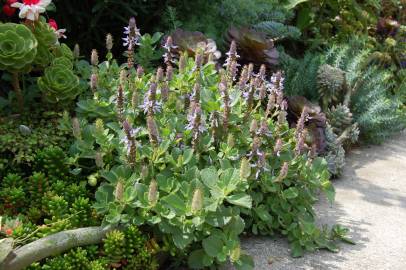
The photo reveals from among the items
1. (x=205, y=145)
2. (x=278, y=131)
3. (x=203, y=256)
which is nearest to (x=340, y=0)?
(x=278, y=131)

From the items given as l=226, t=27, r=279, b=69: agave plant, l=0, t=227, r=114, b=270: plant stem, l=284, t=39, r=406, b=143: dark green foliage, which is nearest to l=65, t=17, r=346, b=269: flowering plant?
l=0, t=227, r=114, b=270: plant stem

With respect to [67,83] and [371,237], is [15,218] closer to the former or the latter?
[67,83]

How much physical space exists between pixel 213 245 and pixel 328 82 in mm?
2185

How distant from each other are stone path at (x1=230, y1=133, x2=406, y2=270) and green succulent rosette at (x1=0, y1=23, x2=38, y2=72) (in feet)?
4.53

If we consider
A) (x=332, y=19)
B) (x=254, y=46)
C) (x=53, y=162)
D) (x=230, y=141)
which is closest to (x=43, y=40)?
(x=53, y=162)

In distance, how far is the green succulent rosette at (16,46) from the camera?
2.47 m

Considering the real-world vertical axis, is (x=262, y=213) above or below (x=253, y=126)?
below

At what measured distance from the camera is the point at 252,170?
2.55 m

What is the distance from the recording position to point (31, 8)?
258 cm

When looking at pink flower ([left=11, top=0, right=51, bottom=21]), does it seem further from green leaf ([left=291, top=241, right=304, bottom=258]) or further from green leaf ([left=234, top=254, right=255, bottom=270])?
green leaf ([left=291, top=241, right=304, bottom=258])

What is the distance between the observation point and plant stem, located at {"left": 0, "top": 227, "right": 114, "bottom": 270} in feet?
6.44

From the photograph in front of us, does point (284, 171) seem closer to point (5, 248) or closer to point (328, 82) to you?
point (5, 248)

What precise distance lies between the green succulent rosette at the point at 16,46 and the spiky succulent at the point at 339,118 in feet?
7.39

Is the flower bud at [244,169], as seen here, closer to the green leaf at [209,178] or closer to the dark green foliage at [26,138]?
the green leaf at [209,178]
